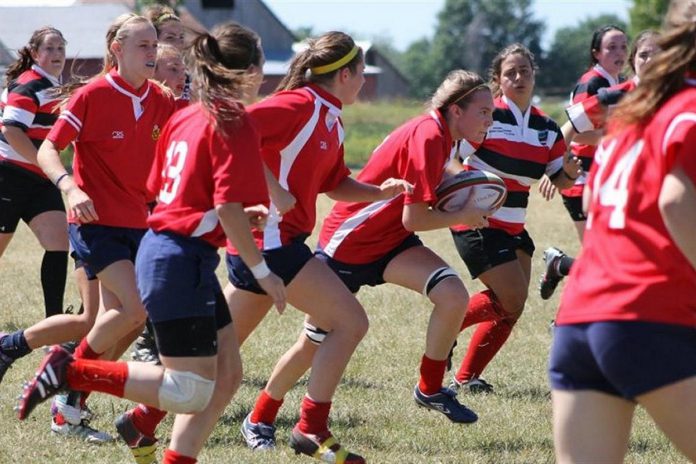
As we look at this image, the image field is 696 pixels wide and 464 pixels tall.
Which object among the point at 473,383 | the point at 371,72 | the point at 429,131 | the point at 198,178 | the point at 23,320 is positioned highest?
the point at 198,178

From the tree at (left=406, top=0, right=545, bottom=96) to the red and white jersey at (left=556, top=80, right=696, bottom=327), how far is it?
315 feet

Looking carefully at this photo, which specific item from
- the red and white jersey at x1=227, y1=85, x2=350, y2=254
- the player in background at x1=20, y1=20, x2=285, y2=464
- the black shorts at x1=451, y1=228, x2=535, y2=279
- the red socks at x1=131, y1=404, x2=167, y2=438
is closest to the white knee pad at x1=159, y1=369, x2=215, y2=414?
the player in background at x1=20, y1=20, x2=285, y2=464

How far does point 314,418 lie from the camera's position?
17.7 ft

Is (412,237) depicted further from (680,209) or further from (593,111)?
(680,209)

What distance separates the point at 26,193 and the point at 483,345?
2.92 metres

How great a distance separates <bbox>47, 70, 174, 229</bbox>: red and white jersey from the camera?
→ 570 cm

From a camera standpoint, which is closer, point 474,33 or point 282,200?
point 282,200

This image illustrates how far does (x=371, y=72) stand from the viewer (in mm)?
66125

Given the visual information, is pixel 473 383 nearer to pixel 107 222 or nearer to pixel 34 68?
pixel 107 222

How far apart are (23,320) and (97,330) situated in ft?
12.4

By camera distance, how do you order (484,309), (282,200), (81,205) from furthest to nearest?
(484,309) → (81,205) → (282,200)

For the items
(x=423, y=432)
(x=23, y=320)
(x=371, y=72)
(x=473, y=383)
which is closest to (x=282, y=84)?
(x=423, y=432)

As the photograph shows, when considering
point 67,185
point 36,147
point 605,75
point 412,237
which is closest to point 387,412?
point 412,237

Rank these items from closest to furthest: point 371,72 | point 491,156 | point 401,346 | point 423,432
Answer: point 423,432 → point 491,156 → point 401,346 → point 371,72
